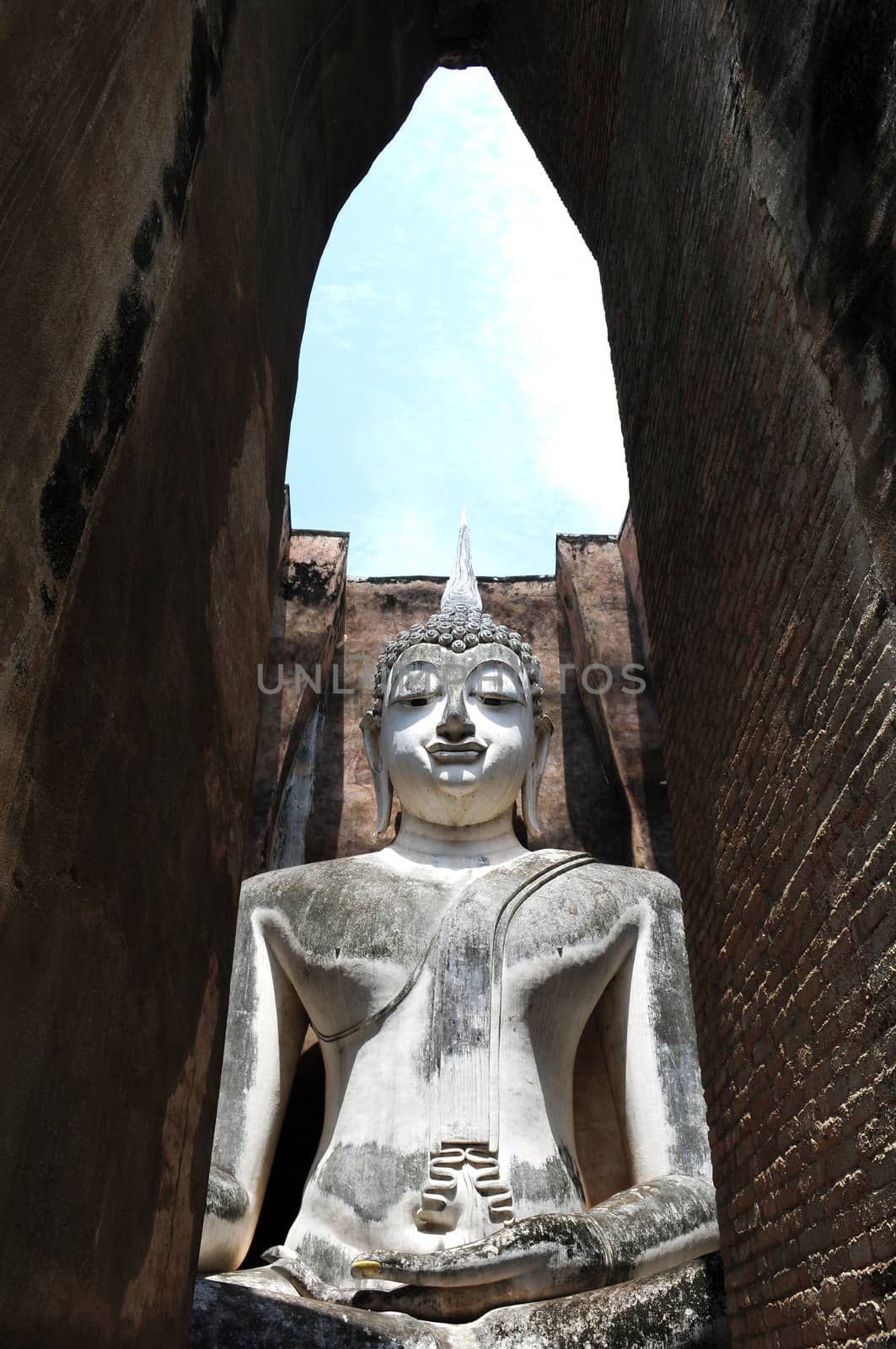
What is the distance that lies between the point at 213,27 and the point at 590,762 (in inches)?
225

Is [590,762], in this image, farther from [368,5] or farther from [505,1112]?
[368,5]

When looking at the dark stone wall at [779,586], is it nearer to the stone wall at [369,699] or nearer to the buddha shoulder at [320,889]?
the buddha shoulder at [320,889]

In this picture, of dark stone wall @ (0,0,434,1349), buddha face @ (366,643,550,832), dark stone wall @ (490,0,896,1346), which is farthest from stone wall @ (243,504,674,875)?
dark stone wall @ (0,0,434,1349)

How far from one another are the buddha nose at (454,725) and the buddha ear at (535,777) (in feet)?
1.57

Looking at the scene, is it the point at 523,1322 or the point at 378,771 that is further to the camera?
the point at 378,771

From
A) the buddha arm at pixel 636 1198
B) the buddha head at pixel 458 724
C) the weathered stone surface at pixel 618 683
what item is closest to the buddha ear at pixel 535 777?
the buddha head at pixel 458 724

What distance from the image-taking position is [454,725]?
6.09 meters

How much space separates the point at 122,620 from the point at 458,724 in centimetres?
395

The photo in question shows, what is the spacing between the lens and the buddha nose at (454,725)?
6082 mm

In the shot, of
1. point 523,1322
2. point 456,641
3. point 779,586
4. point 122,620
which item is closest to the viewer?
point 122,620

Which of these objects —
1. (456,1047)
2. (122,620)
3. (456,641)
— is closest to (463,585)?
(456,641)

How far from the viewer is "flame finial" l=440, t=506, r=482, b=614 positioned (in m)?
7.18

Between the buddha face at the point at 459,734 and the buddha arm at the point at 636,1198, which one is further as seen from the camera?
the buddha face at the point at 459,734

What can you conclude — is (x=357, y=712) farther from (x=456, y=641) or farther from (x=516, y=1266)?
(x=516, y=1266)
